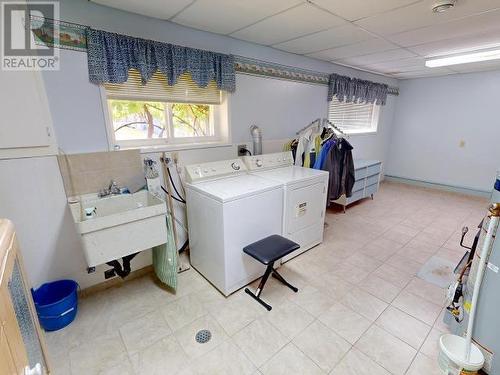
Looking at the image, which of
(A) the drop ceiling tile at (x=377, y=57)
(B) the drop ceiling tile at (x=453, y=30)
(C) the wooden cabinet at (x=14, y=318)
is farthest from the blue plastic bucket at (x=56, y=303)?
(A) the drop ceiling tile at (x=377, y=57)

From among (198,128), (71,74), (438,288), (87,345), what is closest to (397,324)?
(438,288)

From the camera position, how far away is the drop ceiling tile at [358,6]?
183 centimetres

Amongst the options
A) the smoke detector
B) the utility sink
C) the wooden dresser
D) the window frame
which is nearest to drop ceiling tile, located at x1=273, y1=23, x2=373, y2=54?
the smoke detector

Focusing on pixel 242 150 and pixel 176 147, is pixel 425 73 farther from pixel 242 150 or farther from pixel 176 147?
pixel 176 147

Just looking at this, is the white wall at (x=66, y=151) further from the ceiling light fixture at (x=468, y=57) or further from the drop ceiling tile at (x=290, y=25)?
the ceiling light fixture at (x=468, y=57)

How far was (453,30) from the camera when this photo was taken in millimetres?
2424

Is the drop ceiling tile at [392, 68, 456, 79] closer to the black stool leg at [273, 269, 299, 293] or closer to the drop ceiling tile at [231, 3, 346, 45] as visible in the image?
the drop ceiling tile at [231, 3, 346, 45]

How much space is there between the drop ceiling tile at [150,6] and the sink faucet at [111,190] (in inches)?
54.5

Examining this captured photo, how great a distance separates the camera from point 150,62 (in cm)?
212

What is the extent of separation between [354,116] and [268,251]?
3964mm

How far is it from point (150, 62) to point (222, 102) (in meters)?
0.87

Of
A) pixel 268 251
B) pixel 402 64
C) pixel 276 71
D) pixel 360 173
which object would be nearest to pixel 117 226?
pixel 268 251

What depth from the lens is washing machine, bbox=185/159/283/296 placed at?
80.1 inches

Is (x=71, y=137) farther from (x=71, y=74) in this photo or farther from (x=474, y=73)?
(x=474, y=73)
